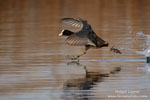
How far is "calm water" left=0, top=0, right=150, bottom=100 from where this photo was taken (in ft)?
30.5

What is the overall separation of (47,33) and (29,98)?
34.9ft

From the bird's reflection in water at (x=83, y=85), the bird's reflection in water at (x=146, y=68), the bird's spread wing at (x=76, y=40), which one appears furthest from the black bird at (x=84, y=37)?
the bird's reflection in water at (x=146, y=68)

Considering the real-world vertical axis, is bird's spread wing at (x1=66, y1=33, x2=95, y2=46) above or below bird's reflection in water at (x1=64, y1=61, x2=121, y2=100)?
above

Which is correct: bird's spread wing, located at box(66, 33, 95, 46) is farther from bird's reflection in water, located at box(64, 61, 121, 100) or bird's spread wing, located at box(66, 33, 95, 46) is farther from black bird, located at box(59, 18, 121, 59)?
bird's reflection in water, located at box(64, 61, 121, 100)

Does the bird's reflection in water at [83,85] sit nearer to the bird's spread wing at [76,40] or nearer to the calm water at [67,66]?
the calm water at [67,66]

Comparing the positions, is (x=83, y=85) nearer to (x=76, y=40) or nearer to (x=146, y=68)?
(x=146, y=68)

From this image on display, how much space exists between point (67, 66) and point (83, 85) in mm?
2378

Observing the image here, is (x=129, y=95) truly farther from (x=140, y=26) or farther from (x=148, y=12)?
(x=148, y=12)

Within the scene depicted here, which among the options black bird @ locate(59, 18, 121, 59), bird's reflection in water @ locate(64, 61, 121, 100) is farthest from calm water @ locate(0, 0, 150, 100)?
black bird @ locate(59, 18, 121, 59)

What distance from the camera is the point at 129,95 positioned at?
8.98 m

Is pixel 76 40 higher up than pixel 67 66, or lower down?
higher up

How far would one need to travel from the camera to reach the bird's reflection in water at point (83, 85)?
29.5ft

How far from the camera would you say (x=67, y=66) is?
1229 centimetres

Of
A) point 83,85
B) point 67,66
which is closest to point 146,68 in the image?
point 67,66
